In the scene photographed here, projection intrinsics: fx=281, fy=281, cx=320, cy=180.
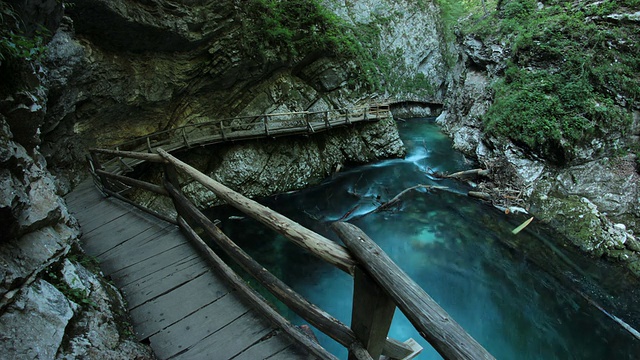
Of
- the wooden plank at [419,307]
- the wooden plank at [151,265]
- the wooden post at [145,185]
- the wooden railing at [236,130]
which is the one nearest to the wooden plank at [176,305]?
the wooden plank at [151,265]

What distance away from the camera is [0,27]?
2.70 metres

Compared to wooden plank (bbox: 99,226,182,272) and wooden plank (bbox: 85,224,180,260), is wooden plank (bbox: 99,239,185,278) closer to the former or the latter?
wooden plank (bbox: 99,226,182,272)

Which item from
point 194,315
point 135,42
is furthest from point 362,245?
point 135,42

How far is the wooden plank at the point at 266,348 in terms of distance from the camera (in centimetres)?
205

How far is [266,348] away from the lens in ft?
6.88

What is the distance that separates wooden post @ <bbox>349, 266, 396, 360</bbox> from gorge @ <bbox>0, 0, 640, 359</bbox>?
1681 mm

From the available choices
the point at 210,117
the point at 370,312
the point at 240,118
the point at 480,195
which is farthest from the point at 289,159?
the point at 370,312

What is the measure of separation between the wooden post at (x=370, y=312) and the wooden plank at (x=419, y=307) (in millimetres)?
109

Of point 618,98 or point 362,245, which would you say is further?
point 618,98

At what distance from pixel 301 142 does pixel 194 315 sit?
11.7 meters

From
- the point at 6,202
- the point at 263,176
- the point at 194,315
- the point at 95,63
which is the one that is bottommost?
the point at 263,176

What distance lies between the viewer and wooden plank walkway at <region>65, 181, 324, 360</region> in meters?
2.15

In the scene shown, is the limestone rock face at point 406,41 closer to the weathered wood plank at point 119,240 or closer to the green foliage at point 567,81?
the green foliage at point 567,81

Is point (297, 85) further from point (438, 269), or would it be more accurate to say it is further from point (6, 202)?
point (6, 202)
